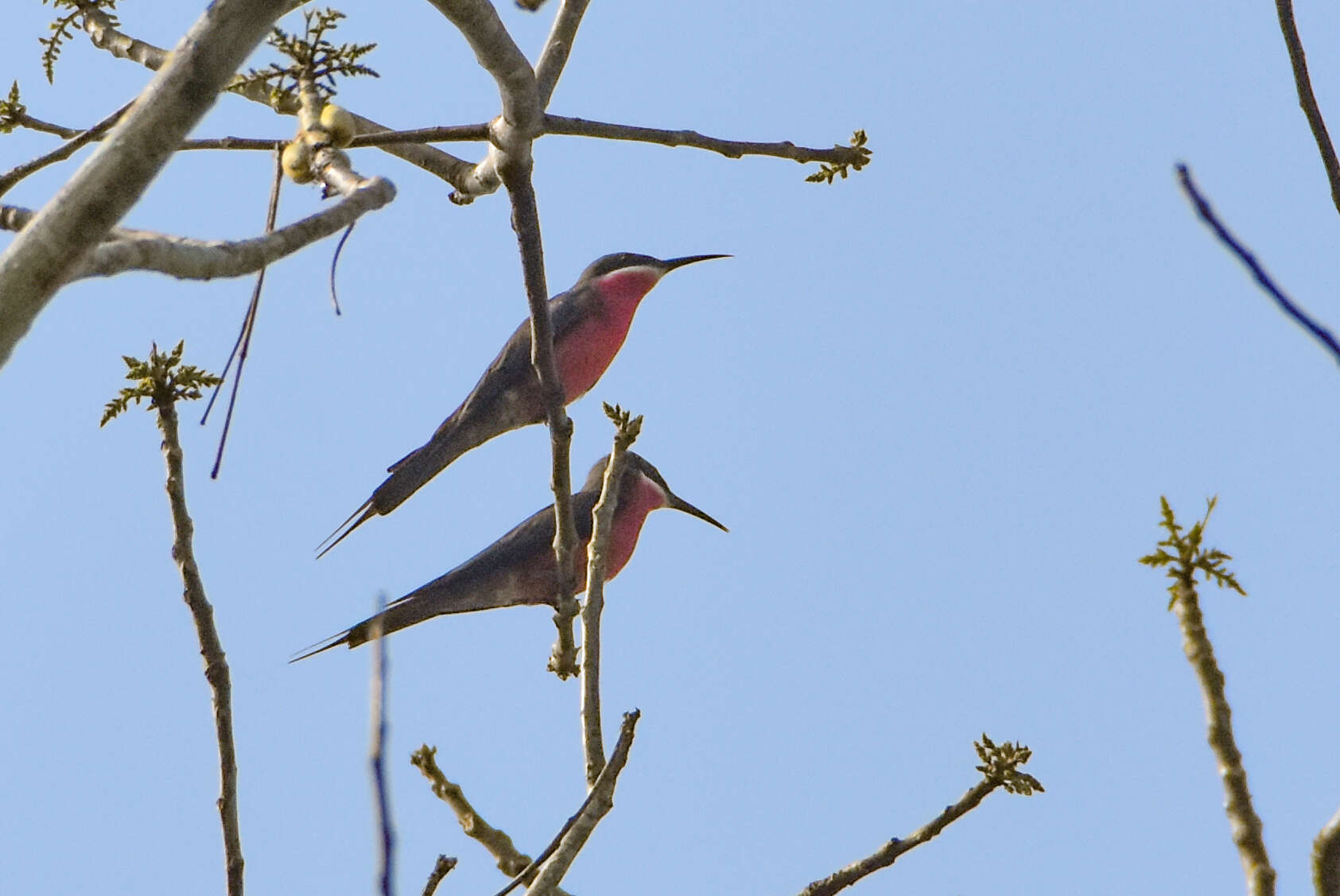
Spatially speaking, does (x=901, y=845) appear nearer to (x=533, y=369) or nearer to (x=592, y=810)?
(x=592, y=810)

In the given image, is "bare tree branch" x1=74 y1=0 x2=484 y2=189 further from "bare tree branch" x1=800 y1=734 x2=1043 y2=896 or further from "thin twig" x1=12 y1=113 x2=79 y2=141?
"bare tree branch" x1=800 y1=734 x2=1043 y2=896

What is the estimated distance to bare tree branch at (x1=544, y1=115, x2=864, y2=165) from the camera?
12.0ft

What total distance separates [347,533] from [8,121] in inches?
68.0

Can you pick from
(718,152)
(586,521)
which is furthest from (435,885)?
(586,521)

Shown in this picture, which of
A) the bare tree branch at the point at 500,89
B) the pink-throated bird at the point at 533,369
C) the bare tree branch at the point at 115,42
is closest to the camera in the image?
the bare tree branch at the point at 500,89

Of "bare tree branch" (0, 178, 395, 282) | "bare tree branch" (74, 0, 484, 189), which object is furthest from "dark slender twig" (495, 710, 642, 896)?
"bare tree branch" (74, 0, 484, 189)

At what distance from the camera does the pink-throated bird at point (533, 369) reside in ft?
18.5

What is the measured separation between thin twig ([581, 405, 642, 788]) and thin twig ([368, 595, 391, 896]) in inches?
68.7

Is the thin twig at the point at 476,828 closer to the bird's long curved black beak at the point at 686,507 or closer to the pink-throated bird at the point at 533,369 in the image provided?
the pink-throated bird at the point at 533,369

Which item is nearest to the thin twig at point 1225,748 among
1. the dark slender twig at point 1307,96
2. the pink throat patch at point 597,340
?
the dark slender twig at point 1307,96

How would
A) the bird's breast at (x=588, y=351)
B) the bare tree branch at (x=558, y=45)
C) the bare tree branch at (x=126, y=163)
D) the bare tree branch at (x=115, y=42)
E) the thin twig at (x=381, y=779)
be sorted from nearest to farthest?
the thin twig at (x=381, y=779) < the bare tree branch at (x=126, y=163) < the bare tree branch at (x=558, y=45) < the bare tree branch at (x=115, y=42) < the bird's breast at (x=588, y=351)

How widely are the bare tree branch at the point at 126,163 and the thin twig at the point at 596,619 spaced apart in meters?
1.60

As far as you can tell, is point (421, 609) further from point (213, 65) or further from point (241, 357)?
point (213, 65)

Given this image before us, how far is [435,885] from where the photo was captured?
2650 mm
